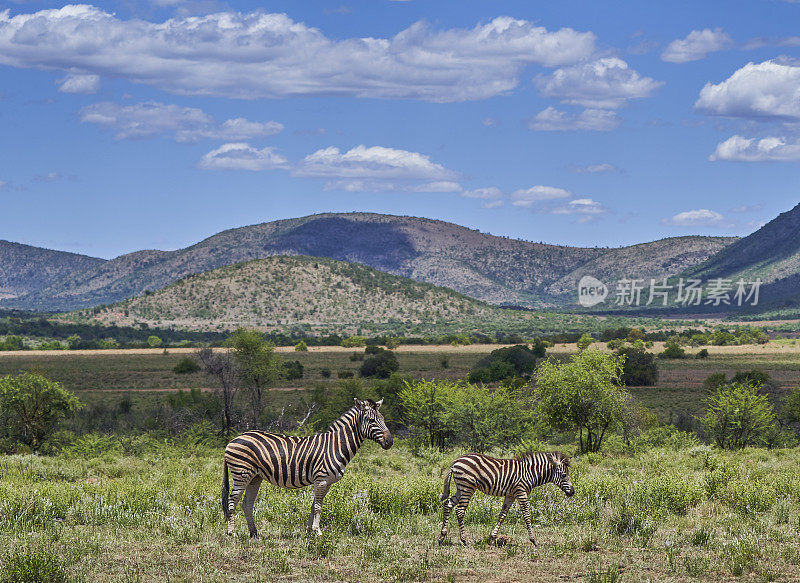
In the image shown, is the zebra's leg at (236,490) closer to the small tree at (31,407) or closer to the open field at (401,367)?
the small tree at (31,407)

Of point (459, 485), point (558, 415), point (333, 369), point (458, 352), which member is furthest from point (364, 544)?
point (458, 352)

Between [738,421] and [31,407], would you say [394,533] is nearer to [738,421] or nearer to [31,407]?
[31,407]

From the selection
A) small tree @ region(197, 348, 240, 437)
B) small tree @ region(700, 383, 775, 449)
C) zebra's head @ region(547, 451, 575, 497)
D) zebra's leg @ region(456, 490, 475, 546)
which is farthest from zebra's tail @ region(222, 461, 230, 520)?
small tree @ region(700, 383, 775, 449)

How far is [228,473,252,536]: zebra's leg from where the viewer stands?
1290 cm

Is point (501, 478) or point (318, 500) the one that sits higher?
point (501, 478)

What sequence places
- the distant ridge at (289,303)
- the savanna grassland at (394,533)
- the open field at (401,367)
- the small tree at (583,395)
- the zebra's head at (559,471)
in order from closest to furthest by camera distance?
the savanna grassland at (394,533)
the zebra's head at (559,471)
the small tree at (583,395)
the open field at (401,367)
the distant ridge at (289,303)

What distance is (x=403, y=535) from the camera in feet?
44.8

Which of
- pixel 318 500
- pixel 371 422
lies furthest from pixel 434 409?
pixel 318 500

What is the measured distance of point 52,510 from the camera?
581 inches

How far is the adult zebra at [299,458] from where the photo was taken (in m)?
12.9

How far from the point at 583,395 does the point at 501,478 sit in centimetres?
2063

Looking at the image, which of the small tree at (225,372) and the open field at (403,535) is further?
the small tree at (225,372)

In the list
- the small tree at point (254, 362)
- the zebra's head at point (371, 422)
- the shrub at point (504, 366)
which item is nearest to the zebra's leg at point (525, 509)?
Answer: the zebra's head at point (371, 422)

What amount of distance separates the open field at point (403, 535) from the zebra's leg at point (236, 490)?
1.12 ft
